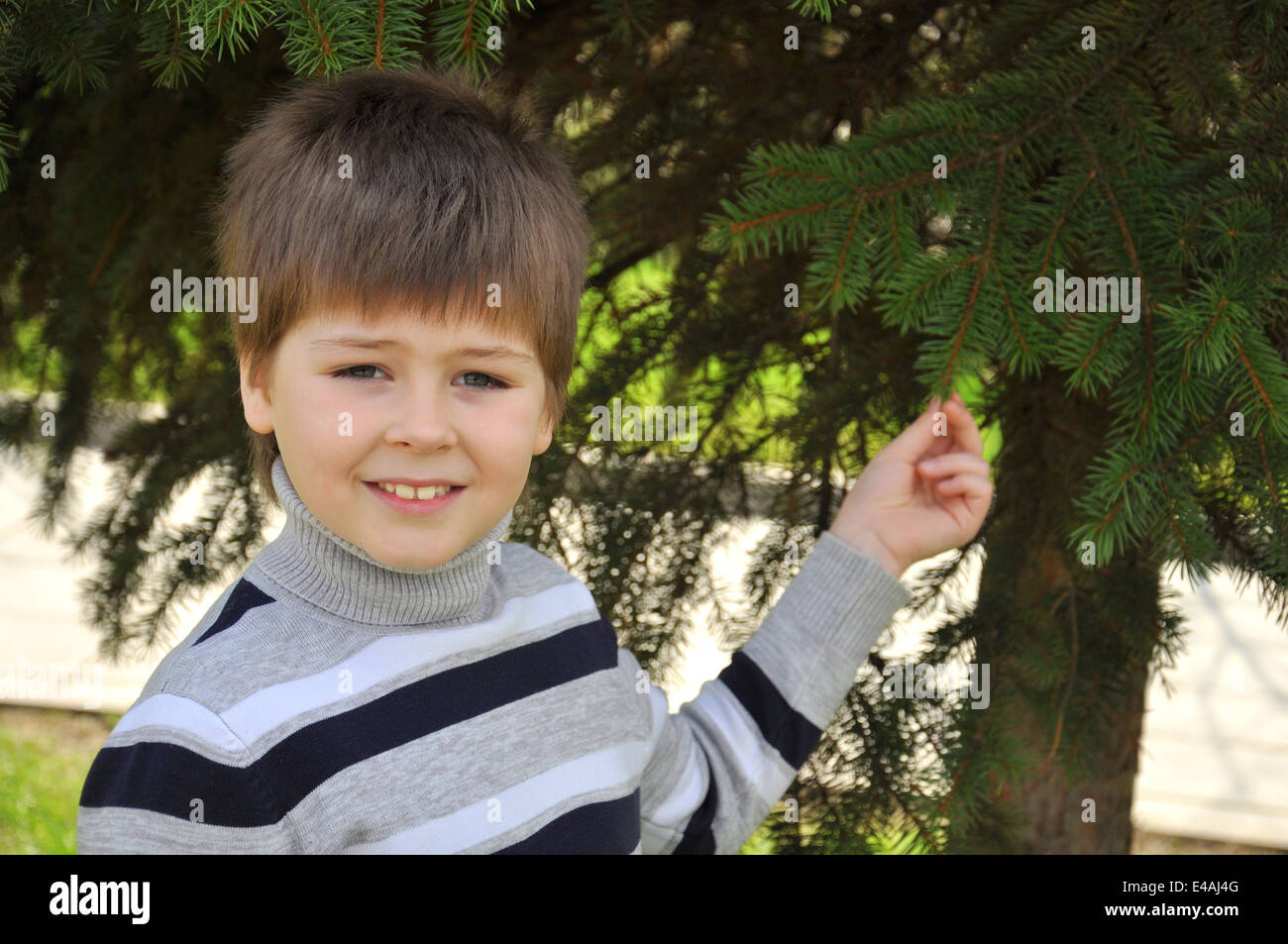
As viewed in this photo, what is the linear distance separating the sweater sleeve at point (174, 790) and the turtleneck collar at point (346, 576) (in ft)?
0.54

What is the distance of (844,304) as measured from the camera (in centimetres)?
135

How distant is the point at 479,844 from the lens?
1.15 meters

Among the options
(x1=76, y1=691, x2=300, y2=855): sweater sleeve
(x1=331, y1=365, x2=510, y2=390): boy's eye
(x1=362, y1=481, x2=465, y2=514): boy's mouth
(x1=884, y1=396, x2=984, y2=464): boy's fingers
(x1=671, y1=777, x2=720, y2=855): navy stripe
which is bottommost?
(x1=671, y1=777, x2=720, y2=855): navy stripe

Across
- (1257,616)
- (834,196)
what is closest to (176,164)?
(834,196)

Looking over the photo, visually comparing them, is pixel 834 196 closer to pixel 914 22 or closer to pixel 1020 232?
pixel 1020 232

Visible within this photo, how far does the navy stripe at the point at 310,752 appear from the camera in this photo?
1015 mm

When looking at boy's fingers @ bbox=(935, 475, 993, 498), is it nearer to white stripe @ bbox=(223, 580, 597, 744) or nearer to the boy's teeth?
white stripe @ bbox=(223, 580, 597, 744)

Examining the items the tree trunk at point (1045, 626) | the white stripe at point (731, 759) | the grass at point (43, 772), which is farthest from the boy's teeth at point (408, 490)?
the grass at point (43, 772)

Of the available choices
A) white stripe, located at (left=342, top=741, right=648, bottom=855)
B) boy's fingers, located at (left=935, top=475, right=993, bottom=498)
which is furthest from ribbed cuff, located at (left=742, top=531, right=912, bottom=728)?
white stripe, located at (left=342, top=741, right=648, bottom=855)

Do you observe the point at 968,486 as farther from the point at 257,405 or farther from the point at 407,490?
the point at 257,405

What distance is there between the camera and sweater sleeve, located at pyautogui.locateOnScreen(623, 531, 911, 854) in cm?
146

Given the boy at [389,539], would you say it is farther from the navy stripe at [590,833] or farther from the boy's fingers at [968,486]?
the boy's fingers at [968,486]

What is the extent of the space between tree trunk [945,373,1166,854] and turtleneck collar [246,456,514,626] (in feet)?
2.40
